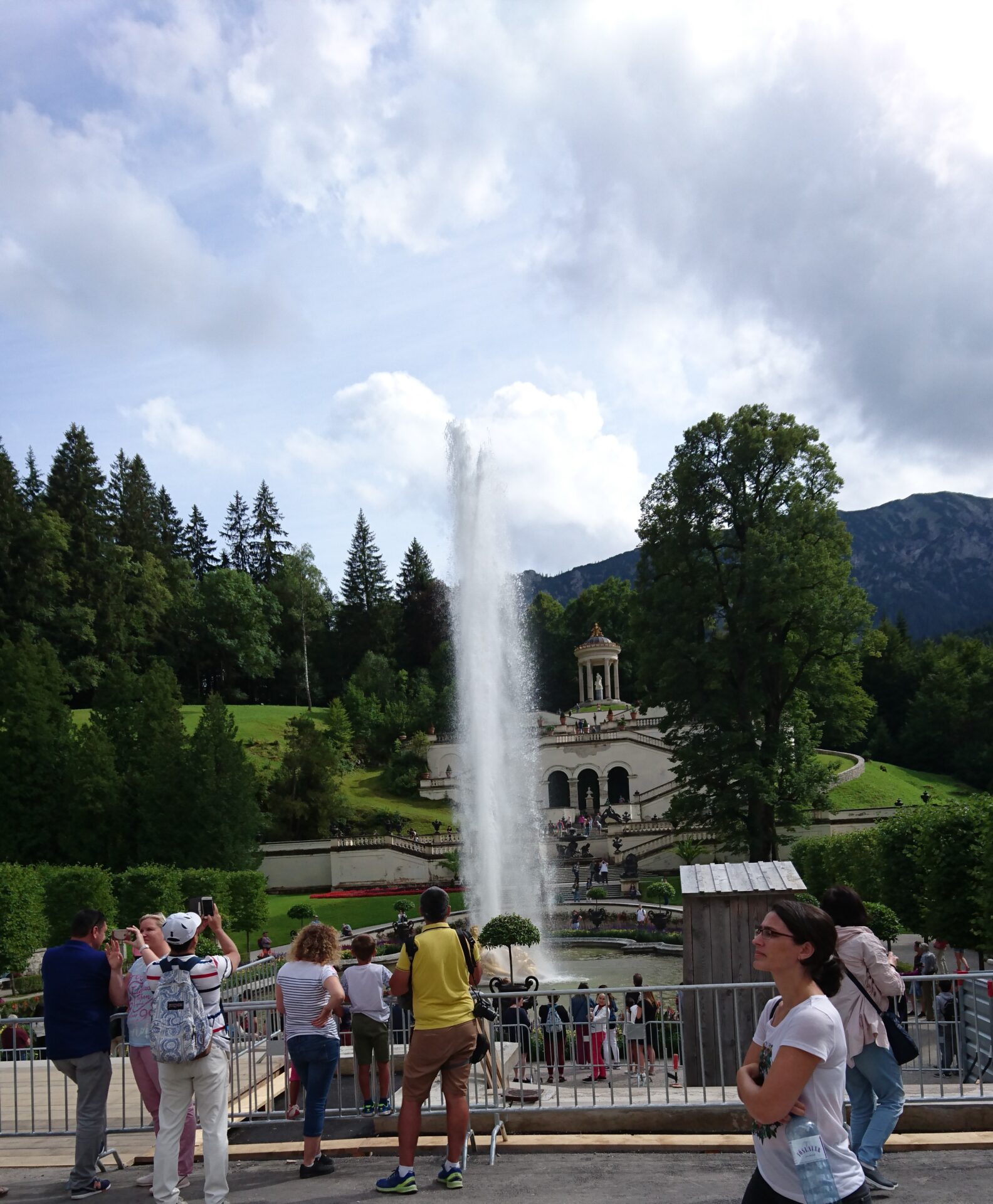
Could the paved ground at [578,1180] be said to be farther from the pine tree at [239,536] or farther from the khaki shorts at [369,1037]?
the pine tree at [239,536]

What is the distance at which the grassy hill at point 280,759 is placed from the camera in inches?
2271

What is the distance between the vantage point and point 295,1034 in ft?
24.2

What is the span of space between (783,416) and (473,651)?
12.2 m

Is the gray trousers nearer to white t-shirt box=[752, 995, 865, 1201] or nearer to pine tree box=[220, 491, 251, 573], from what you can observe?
white t-shirt box=[752, 995, 865, 1201]

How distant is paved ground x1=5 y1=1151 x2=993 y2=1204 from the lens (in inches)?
259

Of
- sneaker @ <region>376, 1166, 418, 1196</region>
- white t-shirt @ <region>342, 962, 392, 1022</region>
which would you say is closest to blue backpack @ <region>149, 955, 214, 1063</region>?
sneaker @ <region>376, 1166, 418, 1196</region>

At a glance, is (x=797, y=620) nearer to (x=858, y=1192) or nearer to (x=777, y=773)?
(x=777, y=773)

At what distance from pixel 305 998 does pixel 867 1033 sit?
12.0 feet

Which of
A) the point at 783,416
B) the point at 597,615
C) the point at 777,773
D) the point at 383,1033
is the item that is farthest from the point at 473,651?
the point at 597,615

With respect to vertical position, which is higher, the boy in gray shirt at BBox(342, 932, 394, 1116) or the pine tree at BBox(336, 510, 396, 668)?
the pine tree at BBox(336, 510, 396, 668)

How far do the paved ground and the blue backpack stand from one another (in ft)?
4.09

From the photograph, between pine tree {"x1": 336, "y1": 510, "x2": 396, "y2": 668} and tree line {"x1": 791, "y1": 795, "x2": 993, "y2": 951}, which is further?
pine tree {"x1": 336, "y1": 510, "x2": 396, "y2": 668}

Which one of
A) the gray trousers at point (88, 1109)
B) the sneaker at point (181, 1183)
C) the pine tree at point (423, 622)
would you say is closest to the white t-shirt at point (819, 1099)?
the sneaker at point (181, 1183)

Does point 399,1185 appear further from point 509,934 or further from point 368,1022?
point 509,934
